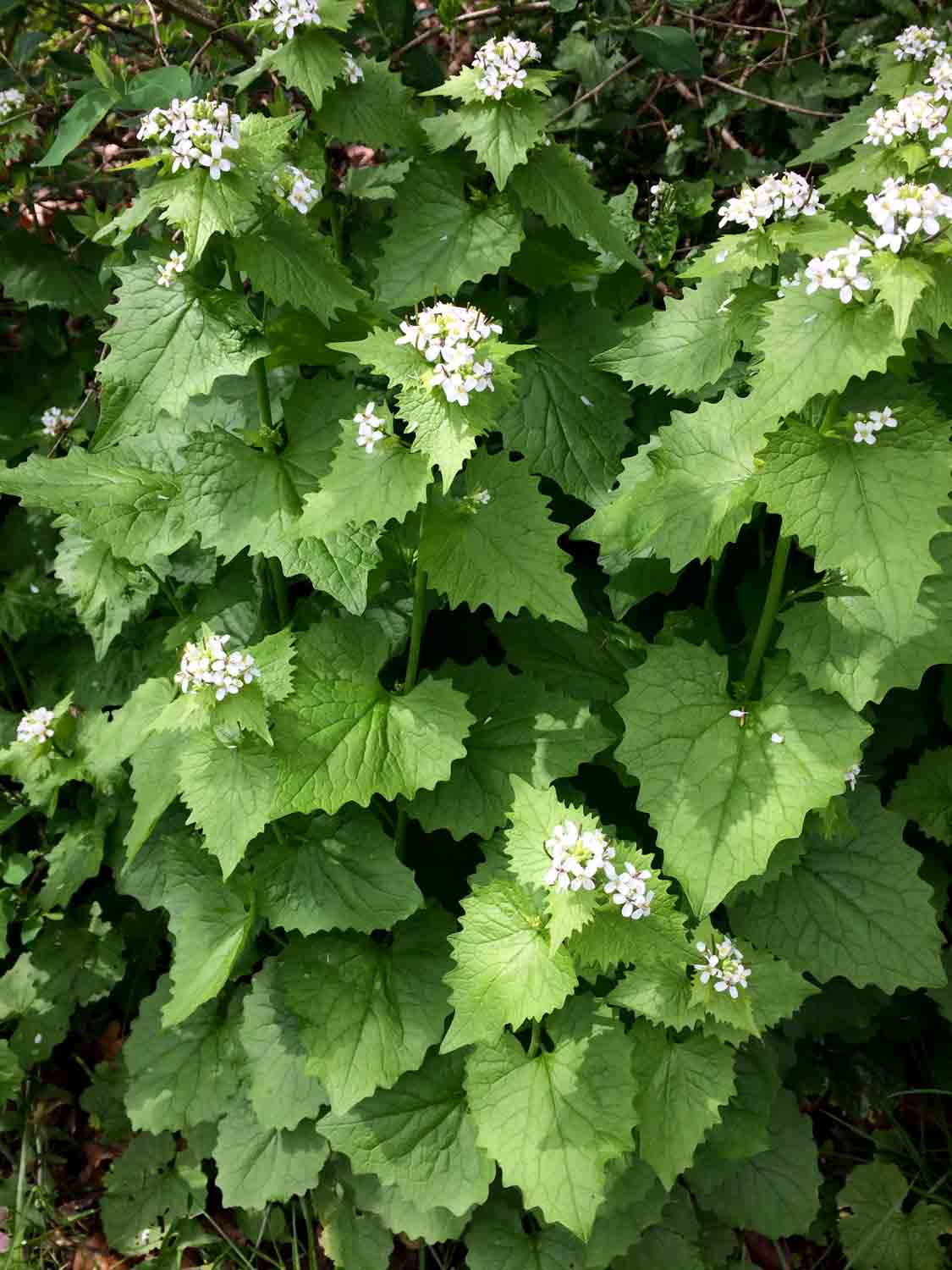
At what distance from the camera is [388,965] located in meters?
3.20

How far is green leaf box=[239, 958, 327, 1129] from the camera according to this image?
3.19 metres

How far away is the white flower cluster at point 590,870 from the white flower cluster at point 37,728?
6.52 ft

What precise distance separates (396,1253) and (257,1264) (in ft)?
1.59

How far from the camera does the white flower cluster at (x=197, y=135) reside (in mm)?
2461

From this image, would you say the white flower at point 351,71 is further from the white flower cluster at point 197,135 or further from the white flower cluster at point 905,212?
the white flower cluster at point 905,212

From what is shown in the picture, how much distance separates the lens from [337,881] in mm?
3025

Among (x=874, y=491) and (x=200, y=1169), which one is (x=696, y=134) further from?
(x=200, y=1169)

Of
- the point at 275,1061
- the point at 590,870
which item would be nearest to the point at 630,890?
the point at 590,870

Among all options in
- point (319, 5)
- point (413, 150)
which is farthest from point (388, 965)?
point (319, 5)

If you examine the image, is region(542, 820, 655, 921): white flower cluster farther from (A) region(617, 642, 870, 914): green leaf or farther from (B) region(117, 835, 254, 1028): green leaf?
(B) region(117, 835, 254, 1028): green leaf

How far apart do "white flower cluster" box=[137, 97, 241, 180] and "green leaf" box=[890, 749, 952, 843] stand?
278 cm

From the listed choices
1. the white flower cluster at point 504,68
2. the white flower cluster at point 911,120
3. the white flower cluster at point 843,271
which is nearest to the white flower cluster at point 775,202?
the white flower cluster at point 911,120

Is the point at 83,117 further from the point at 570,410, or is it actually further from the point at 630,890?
the point at 630,890

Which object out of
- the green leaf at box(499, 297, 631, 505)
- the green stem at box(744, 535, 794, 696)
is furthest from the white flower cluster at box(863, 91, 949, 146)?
the green leaf at box(499, 297, 631, 505)
